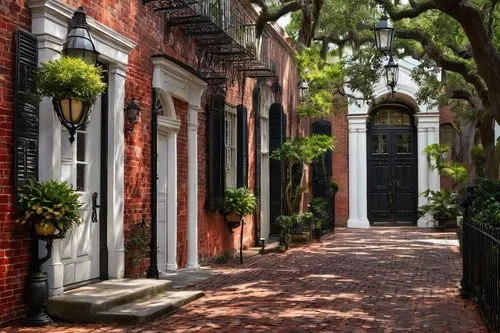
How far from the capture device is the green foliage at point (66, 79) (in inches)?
238

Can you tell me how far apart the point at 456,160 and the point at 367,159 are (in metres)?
3.22

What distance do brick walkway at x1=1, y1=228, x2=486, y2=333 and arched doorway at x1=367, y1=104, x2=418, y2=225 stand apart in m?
10.3

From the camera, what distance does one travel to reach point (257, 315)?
6969 mm

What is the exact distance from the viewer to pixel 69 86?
6062mm

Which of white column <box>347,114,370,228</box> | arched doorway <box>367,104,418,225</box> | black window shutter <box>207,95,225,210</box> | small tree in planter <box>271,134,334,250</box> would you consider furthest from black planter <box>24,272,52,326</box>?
arched doorway <box>367,104,418,225</box>

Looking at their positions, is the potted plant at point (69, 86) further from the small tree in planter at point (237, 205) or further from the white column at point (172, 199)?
the small tree in planter at point (237, 205)

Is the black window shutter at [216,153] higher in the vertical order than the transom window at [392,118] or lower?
lower

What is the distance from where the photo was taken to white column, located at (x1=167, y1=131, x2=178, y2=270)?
10.1 m

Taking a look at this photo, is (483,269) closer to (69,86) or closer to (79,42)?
(69,86)

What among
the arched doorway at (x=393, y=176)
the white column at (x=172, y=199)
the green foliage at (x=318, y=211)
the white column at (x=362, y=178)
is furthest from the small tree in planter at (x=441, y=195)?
the white column at (x=172, y=199)

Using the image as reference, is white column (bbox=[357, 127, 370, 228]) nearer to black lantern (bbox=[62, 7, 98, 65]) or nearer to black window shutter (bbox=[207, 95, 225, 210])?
black window shutter (bbox=[207, 95, 225, 210])

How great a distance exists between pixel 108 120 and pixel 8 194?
218cm

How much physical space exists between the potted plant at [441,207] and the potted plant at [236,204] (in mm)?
11445

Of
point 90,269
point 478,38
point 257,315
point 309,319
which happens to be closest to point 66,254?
point 90,269
